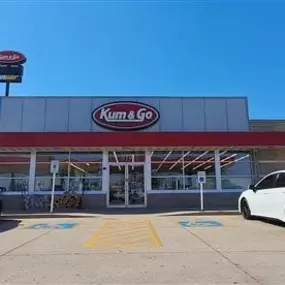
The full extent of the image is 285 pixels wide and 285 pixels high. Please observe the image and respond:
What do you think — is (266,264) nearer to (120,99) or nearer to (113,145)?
(113,145)

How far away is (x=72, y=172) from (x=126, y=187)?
311 cm

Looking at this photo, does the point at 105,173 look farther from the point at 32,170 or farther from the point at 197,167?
the point at 197,167

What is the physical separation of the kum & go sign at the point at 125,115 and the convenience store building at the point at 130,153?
0.06m

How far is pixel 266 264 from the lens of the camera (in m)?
6.57

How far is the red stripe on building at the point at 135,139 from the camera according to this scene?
64.7 feet

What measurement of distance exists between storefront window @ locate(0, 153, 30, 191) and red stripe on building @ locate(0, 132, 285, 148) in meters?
2.02

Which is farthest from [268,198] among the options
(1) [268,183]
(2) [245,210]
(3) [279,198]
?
(2) [245,210]

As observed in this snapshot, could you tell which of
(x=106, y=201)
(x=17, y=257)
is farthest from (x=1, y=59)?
(x=17, y=257)

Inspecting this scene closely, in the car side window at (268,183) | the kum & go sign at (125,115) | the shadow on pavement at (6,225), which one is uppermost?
the kum & go sign at (125,115)

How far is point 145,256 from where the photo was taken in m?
7.38

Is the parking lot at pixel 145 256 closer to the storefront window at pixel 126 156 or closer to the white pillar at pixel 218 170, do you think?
the white pillar at pixel 218 170

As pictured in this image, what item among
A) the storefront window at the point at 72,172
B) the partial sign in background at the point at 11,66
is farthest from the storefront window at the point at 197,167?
the partial sign in background at the point at 11,66

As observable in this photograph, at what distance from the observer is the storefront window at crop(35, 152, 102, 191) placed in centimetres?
2117

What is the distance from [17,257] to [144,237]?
3.59 metres
